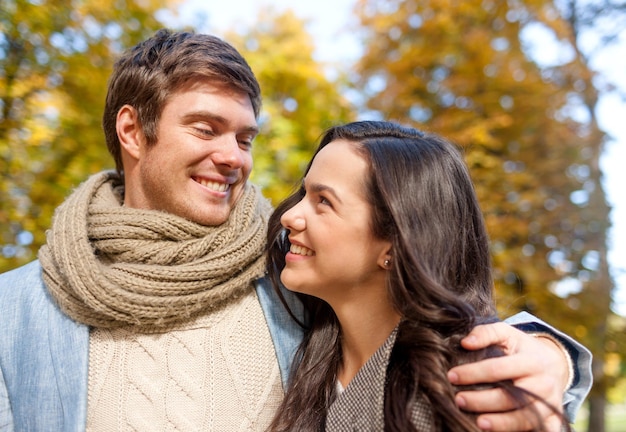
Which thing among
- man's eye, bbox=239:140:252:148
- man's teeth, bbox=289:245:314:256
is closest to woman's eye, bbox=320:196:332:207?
man's teeth, bbox=289:245:314:256

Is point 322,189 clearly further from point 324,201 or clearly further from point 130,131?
point 130,131

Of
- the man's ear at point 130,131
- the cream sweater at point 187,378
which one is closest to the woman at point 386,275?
the cream sweater at point 187,378

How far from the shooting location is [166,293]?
164 cm

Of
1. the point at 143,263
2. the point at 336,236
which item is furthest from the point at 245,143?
the point at 336,236

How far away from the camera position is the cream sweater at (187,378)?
1589 millimetres

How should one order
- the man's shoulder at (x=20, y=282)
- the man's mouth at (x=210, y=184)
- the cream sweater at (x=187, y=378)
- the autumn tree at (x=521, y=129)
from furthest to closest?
1. the autumn tree at (x=521, y=129)
2. the man's mouth at (x=210, y=184)
3. the man's shoulder at (x=20, y=282)
4. the cream sweater at (x=187, y=378)

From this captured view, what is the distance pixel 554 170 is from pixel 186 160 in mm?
4131

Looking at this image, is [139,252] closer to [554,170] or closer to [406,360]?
[406,360]

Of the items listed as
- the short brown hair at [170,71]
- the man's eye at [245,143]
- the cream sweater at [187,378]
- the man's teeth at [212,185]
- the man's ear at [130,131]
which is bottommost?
the cream sweater at [187,378]

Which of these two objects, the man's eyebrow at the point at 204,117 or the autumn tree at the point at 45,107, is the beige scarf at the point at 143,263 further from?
the autumn tree at the point at 45,107

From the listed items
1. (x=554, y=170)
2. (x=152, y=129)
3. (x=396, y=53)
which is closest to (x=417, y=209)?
(x=152, y=129)

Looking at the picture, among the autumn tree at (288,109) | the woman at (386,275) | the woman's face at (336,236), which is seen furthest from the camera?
the autumn tree at (288,109)

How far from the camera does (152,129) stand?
1908 mm

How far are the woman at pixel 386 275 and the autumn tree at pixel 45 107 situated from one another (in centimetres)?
217
